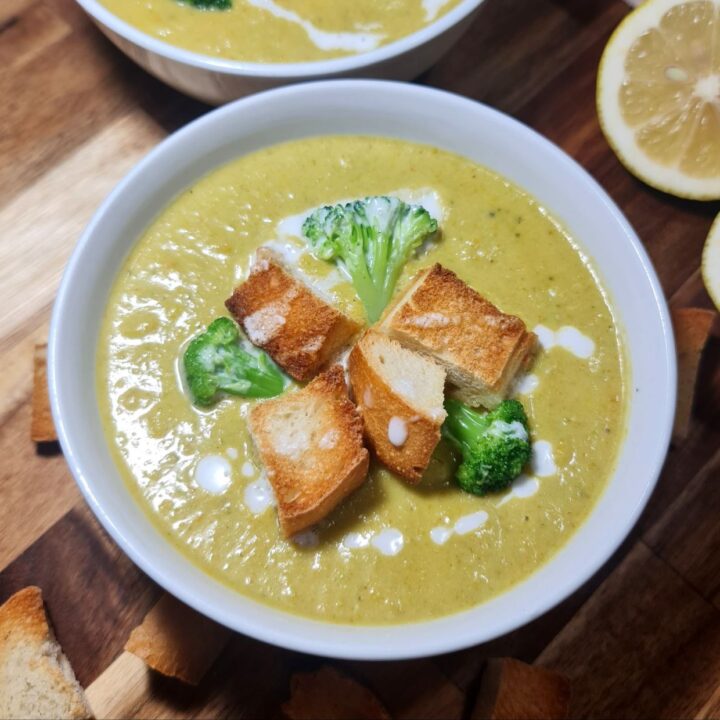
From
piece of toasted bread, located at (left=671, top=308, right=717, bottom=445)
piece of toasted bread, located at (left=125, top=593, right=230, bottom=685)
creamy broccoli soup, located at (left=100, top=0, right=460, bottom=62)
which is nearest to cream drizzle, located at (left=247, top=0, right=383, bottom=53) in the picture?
creamy broccoli soup, located at (left=100, top=0, right=460, bottom=62)

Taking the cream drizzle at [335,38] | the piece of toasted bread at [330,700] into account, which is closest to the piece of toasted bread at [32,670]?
the piece of toasted bread at [330,700]

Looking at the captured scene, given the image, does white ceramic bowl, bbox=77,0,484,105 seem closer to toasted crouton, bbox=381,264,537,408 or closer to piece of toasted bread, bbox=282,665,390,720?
toasted crouton, bbox=381,264,537,408

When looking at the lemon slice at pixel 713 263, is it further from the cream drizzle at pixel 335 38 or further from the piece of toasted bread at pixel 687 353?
the cream drizzle at pixel 335 38

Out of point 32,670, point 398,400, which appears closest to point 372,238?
point 398,400

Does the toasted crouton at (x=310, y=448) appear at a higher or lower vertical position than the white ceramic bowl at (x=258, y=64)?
lower

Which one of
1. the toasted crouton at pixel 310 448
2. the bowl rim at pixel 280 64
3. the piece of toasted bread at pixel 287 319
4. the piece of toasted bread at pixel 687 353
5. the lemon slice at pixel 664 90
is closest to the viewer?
the toasted crouton at pixel 310 448

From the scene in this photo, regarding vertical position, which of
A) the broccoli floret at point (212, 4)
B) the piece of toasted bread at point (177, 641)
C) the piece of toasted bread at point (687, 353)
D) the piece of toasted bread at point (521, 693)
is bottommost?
the piece of toasted bread at point (521, 693)

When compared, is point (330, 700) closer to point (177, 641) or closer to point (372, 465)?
point (177, 641)
